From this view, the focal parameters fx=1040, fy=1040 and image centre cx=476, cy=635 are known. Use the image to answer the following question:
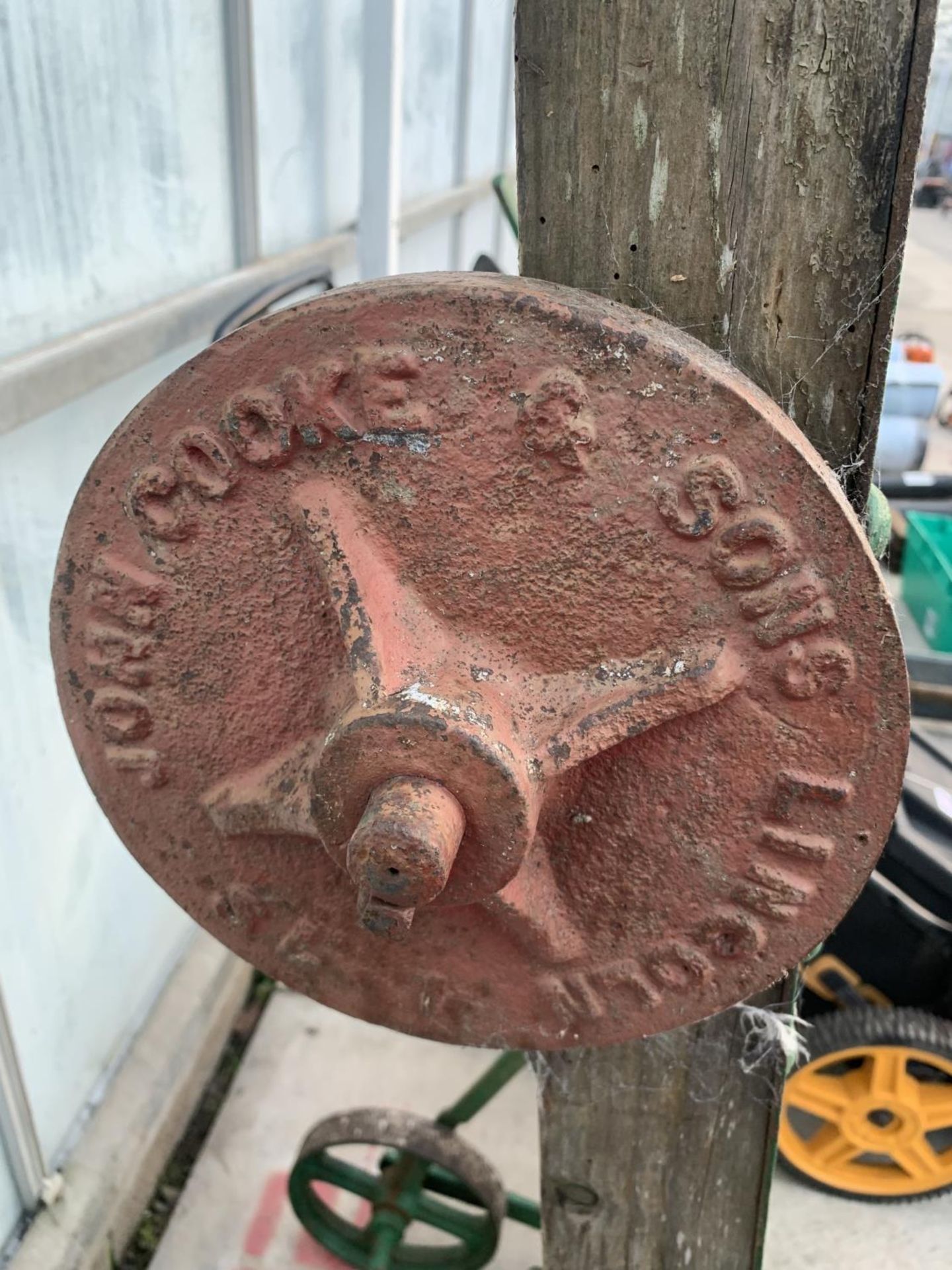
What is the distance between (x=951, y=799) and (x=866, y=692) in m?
1.66

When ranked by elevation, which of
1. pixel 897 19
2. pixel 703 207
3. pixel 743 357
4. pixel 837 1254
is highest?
pixel 897 19

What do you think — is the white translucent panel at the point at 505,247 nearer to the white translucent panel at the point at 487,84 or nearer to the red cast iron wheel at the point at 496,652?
the white translucent panel at the point at 487,84

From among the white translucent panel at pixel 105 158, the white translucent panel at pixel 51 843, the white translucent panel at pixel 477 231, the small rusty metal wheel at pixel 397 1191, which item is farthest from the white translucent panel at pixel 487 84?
the small rusty metal wheel at pixel 397 1191

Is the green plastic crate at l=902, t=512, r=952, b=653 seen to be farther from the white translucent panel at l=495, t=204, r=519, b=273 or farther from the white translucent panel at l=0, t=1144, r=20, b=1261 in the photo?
the white translucent panel at l=0, t=1144, r=20, b=1261

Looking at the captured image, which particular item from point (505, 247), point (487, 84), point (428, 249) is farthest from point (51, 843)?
point (505, 247)

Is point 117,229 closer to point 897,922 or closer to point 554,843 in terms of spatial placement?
point 554,843

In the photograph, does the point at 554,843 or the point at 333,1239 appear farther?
the point at 333,1239

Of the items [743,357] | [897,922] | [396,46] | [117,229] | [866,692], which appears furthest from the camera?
[396,46]

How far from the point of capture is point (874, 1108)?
2100mm

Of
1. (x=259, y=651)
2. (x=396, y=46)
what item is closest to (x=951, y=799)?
(x=259, y=651)

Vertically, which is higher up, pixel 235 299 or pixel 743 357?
pixel 743 357

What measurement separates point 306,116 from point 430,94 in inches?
61.3

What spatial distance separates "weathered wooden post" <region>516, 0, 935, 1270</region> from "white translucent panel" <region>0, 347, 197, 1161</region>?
41.8 inches

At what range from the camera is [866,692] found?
2.23 ft
